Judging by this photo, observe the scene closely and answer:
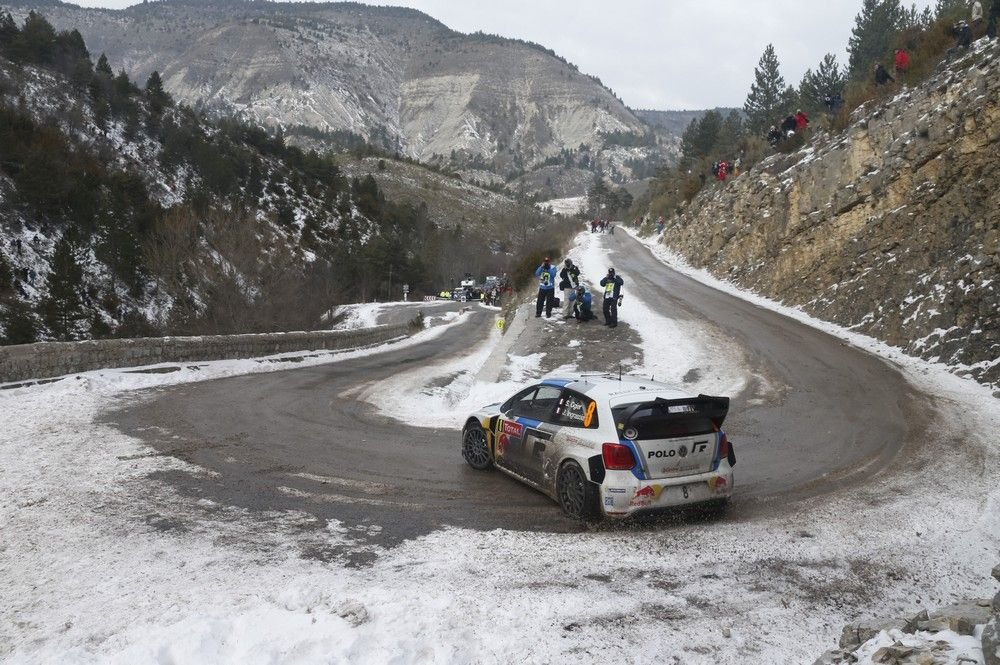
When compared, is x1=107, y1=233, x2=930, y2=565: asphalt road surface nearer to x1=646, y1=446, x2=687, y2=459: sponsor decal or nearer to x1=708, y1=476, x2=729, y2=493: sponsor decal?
x1=708, y1=476, x2=729, y2=493: sponsor decal

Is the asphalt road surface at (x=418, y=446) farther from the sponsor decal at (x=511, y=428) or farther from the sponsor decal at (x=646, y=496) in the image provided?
the sponsor decal at (x=511, y=428)

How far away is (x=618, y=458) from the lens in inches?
248

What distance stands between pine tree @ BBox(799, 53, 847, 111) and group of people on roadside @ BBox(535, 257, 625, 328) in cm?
3301

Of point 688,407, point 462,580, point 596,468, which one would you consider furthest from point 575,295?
point 462,580

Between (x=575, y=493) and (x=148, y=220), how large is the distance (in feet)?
166

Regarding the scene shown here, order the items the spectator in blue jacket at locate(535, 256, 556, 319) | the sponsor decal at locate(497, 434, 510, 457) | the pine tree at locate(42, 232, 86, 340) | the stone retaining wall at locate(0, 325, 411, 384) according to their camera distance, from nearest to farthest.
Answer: the sponsor decal at locate(497, 434, 510, 457) → the stone retaining wall at locate(0, 325, 411, 384) → the spectator in blue jacket at locate(535, 256, 556, 319) → the pine tree at locate(42, 232, 86, 340)

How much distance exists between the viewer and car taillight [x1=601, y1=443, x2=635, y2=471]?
629cm

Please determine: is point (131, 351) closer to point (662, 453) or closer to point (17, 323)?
point (662, 453)

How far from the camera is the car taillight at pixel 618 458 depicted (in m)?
6.29

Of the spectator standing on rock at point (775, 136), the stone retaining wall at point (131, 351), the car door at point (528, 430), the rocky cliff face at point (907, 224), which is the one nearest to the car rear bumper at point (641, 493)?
the car door at point (528, 430)

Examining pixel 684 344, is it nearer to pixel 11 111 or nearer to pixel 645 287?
pixel 645 287

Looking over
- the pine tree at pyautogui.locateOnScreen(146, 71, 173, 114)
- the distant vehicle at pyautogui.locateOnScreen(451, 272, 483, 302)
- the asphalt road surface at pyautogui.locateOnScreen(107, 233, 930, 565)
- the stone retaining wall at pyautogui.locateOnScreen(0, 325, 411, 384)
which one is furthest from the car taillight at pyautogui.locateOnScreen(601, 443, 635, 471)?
the pine tree at pyautogui.locateOnScreen(146, 71, 173, 114)

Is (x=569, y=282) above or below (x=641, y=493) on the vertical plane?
above

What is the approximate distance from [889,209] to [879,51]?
38684 mm
